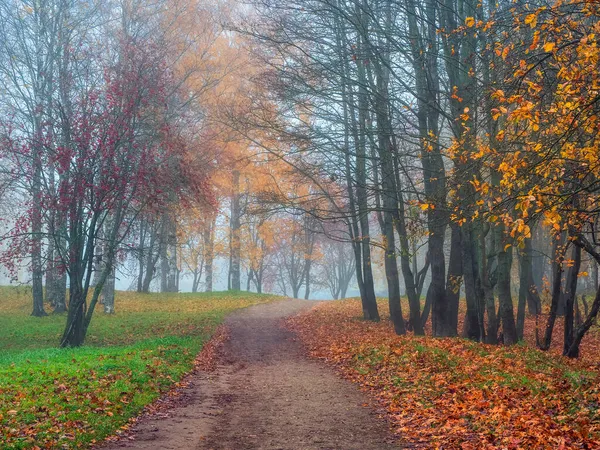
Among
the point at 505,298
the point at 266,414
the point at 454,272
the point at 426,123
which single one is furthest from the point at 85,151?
the point at 505,298

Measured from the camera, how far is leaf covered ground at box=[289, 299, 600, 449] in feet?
21.9

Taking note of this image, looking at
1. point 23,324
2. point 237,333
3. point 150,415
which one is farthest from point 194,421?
point 23,324

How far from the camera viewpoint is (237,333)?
774 inches

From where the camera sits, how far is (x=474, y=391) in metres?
8.85

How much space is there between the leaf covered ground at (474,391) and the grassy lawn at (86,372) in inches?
153

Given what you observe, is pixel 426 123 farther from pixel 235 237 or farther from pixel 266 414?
pixel 235 237

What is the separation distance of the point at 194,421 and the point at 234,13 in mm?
24738

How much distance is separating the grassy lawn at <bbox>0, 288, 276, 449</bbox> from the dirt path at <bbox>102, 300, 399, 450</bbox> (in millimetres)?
555

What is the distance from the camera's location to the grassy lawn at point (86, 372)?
286 inches

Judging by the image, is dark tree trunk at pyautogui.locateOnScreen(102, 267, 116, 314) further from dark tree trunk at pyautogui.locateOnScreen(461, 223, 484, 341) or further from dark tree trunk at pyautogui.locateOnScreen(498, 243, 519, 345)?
dark tree trunk at pyautogui.locateOnScreen(498, 243, 519, 345)

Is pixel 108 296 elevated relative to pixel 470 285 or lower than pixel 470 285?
lower

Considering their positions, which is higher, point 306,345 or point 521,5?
point 521,5

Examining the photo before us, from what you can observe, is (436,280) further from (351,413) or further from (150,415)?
(150,415)

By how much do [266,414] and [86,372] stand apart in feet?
11.8
